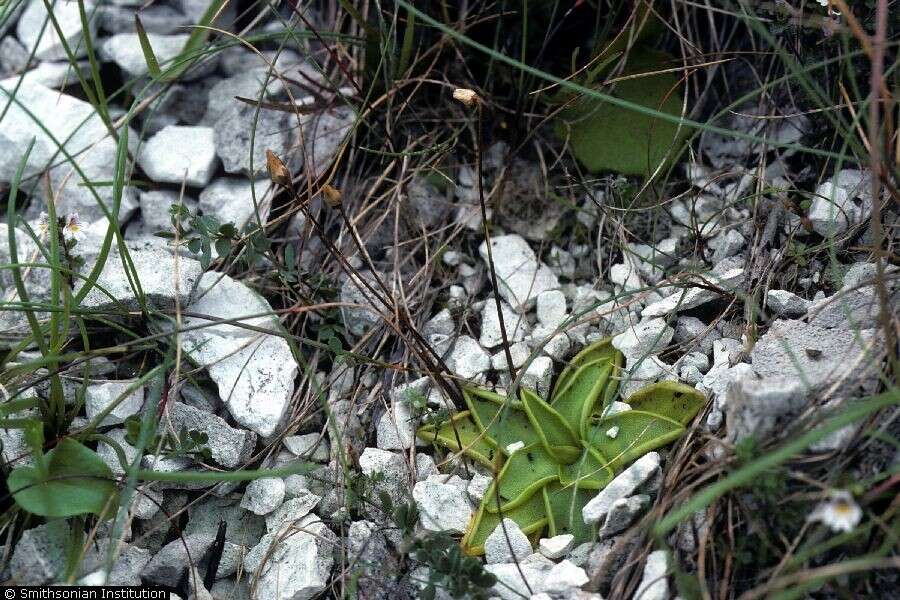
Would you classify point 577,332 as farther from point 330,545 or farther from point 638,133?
point 330,545

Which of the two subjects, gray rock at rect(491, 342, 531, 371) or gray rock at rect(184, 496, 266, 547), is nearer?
gray rock at rect(184, 496, 266, 547)

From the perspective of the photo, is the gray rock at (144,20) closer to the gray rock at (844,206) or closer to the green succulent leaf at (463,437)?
the green succulent leaf at (463,437)

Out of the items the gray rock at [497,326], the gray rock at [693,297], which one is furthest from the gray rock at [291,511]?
the gray rock at [693,297]

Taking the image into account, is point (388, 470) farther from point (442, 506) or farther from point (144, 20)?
point (144, 20)

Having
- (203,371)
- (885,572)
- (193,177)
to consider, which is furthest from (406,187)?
(885,572)

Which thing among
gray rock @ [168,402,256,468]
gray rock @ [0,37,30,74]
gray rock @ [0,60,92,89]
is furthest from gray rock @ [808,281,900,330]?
gray rock @ [0,37,30,74]

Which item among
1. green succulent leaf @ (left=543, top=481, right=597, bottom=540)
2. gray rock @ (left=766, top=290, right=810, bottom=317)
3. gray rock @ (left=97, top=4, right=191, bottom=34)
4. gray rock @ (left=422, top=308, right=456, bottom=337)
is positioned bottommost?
green succulent leaf @ (left=543, top=481, right=597, bottom=540)

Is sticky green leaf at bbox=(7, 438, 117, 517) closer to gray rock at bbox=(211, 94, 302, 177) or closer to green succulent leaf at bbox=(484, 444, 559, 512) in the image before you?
green succulent leaf at bbox=(484, 444, 559, 512)

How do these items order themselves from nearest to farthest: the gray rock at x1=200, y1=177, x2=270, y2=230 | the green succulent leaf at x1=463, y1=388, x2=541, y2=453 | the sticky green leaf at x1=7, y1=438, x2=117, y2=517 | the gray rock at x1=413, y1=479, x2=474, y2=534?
the sticky green leaf at x1=7, y1=438, x2=117, y2=517 < the gray rock at x1=413, y1=479, x2=474, y2=534 < the green succulent leaf at x1=463, y1=388, x2=541, y2=453 < the gray rock at x1=200, y1=177, x2=270, y2=230
